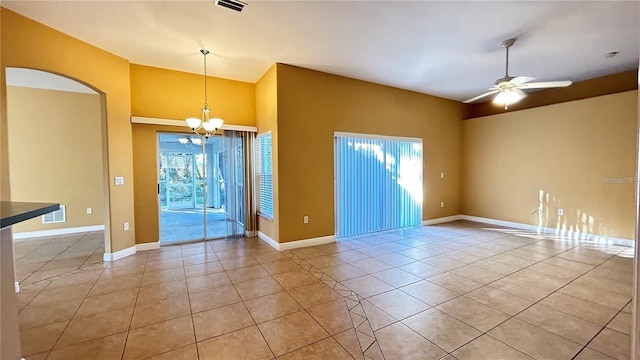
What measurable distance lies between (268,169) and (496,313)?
3.97 meters

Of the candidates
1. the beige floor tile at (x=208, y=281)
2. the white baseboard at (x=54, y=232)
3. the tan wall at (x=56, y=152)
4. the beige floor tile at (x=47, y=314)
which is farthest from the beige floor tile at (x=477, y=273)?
the white baseboard at (x=54, y=232)

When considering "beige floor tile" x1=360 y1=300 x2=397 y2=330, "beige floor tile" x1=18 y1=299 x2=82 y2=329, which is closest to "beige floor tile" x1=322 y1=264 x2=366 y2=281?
"beige floor tile" x1=360 y1=300 x2=397 y2=330

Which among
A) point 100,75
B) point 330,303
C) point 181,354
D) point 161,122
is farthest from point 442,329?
point 100,75

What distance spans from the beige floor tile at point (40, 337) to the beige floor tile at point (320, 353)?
193 centimetres

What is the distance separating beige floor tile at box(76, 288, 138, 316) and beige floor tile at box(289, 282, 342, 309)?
1.76m

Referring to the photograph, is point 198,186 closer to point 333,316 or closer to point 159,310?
point 159,310

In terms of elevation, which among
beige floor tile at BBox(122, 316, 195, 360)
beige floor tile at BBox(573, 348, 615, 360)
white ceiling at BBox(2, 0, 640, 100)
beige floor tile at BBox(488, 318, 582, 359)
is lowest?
beige floor tile at BBox(573, 348, 615, 360)

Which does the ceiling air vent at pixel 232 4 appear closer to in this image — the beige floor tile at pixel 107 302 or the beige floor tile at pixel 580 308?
the beige floor tile at pixel 107 302

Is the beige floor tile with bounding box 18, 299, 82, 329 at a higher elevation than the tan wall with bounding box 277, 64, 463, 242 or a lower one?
lower

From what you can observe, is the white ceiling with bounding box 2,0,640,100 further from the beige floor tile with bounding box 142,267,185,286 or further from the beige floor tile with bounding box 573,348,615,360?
the beige floor tile with bounding box 573,348,615,360

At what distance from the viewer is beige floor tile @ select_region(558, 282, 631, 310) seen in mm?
2652

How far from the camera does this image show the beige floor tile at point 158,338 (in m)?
2.02

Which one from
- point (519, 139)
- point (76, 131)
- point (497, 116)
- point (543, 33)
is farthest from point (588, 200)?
point (76, 131)

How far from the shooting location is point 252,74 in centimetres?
492
